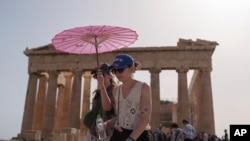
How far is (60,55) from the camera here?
1161 inches

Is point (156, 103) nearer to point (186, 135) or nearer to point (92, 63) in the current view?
point (92, 63)

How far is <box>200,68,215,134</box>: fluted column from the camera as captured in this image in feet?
83.9

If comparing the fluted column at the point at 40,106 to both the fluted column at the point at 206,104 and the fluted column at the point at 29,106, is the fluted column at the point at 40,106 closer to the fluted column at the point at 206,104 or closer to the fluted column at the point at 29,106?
the fluted column at the point at 29,106

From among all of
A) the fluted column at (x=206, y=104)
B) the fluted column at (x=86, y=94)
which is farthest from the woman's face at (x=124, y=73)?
the fluted column at (x=86, y=94)

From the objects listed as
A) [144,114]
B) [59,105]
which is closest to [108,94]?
[144,114]

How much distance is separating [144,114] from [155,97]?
916 inches

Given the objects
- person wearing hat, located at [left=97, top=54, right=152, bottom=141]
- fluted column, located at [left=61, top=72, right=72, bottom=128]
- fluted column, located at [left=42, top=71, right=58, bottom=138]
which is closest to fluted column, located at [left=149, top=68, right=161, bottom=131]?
→ fluted column, located at [left=61, top=72, right=72, bottom=128]

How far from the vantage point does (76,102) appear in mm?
27797

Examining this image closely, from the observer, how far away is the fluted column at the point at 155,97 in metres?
26.3

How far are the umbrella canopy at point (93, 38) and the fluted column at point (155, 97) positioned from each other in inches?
848

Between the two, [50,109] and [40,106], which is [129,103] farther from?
[40,106]

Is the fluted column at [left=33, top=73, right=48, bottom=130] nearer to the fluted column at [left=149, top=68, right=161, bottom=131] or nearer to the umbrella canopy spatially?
the fluted column at [left=149, top=68, right=161, bottom=131]

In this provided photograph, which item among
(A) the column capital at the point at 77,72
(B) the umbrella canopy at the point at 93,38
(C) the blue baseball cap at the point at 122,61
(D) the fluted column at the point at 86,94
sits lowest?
(C) the blue baseball cap at the point at 122,61

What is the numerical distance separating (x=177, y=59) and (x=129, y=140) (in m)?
24.3
